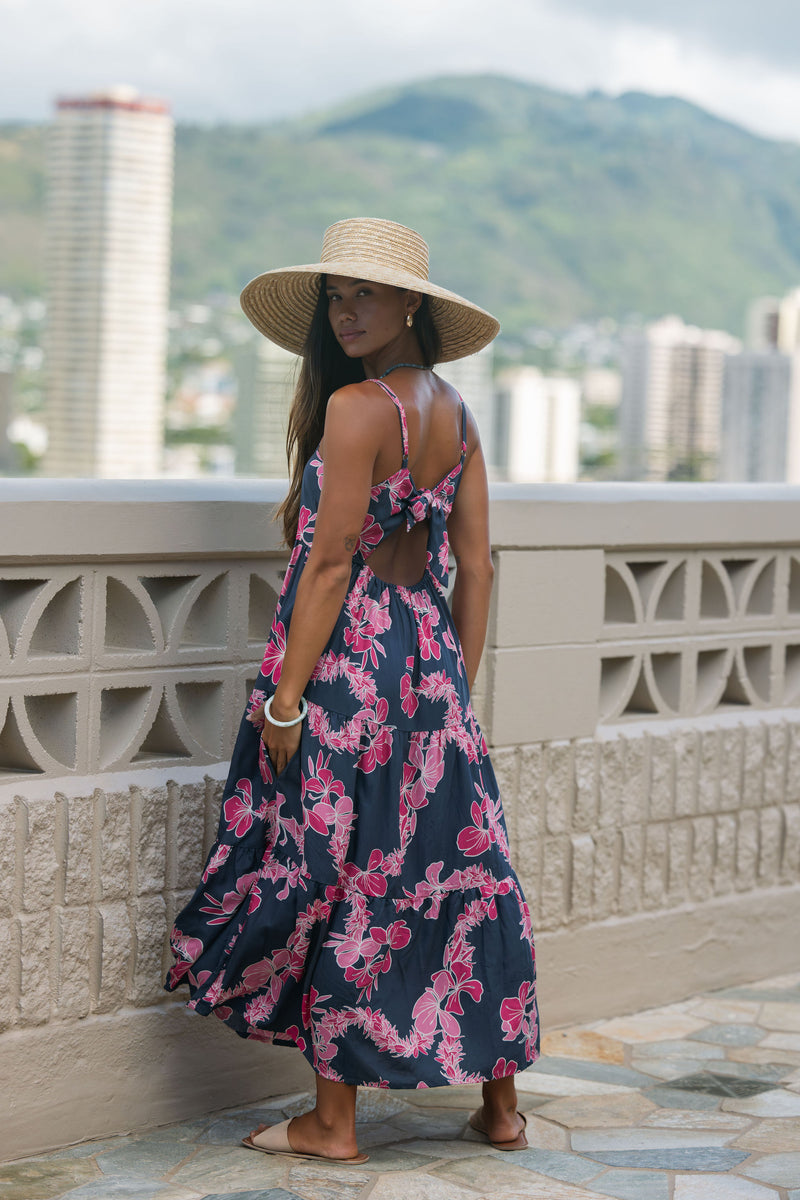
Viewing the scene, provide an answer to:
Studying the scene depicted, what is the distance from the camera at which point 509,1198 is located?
8.61ft

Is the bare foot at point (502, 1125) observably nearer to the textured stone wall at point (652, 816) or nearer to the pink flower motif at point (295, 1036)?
the pink flower motif at point (295, 1036)

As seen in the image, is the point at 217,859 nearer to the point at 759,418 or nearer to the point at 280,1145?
the point at 280,1145

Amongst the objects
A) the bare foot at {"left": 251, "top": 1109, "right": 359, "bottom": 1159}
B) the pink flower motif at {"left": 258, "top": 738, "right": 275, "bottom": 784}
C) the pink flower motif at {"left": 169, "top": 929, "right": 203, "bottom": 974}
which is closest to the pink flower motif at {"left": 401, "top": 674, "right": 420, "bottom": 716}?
the pink flower motif at {"left": 258, "top": 738, "right": 275, "bottom": 784}

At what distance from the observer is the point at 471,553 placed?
9.61 feet

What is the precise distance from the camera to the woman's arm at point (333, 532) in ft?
8.32

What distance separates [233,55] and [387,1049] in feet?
453

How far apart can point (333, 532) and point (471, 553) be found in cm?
46

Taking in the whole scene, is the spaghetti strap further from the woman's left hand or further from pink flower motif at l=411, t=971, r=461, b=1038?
pink flower motif at l=411, t=971, r=461, b=1038

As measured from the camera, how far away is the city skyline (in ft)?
380

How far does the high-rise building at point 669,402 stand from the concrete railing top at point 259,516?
85888mm

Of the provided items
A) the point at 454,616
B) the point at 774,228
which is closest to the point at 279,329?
the point at 454,616

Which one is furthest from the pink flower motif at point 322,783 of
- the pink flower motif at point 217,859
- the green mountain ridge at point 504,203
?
the green mountain ridge at point 504,203

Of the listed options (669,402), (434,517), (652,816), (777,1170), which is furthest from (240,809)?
(669,402)

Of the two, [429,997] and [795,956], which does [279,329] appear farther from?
[795,956]
